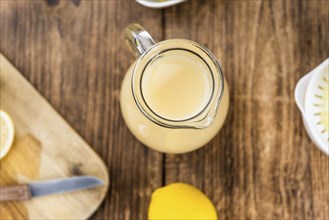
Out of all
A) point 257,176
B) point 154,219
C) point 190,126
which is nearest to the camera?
point 190,126

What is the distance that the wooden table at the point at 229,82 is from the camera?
3.21 feet

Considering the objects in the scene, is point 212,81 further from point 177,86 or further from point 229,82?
point 229,82

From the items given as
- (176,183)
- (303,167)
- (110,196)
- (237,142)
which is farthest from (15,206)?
(303,167)

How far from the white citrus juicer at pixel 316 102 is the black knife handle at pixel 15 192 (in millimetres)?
484

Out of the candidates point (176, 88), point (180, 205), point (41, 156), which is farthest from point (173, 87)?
point (41, 156)

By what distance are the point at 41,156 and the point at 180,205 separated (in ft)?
0.90

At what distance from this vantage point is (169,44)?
80 centimetres

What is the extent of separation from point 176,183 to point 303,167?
0.23 m

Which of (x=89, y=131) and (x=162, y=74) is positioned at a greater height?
(x=162, y=74)

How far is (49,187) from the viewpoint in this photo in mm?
954

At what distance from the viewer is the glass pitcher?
30.6 inches

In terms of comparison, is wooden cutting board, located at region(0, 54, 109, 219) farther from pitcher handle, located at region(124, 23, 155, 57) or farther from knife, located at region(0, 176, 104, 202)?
pitcher handle, located at region(124, 23, 155, 57)

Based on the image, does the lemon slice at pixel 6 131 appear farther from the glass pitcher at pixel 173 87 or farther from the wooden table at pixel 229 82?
the glass pitcher at pixel 173 87

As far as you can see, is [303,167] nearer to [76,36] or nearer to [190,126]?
[190,126]
